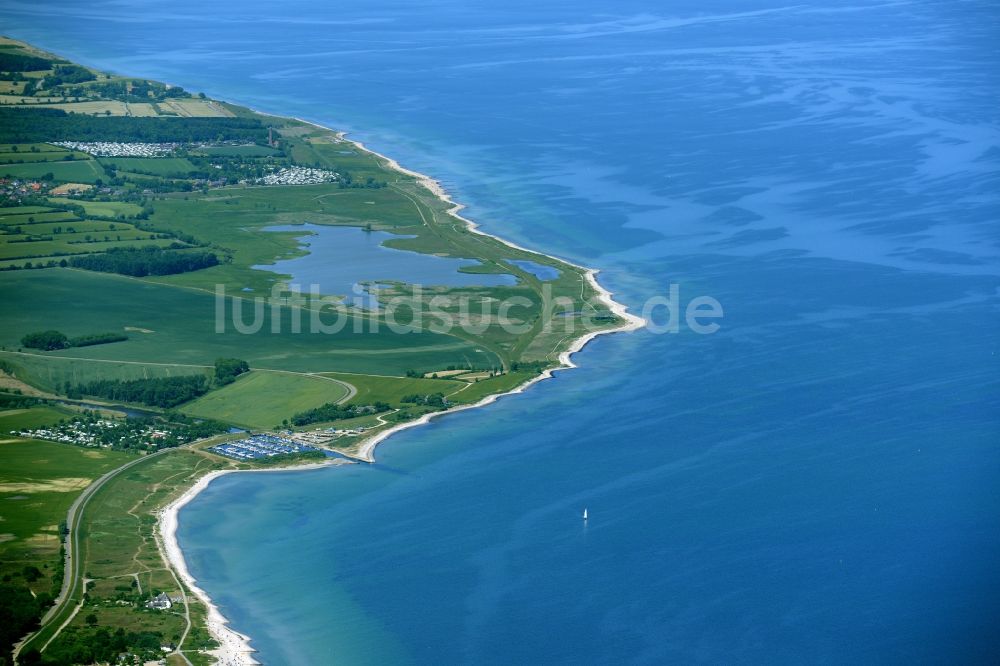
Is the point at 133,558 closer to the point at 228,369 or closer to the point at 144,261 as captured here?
the point at 228,369

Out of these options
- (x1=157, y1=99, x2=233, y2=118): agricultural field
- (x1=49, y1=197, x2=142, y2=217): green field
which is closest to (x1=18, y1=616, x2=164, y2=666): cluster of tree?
(x1=49, y1=197, x2=142, y2=217): green field

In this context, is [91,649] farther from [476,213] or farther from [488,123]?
[488,123]

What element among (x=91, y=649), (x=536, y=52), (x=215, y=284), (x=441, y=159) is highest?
(x=536, y=52)

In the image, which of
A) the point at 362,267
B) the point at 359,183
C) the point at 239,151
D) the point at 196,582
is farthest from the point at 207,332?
the point at 239,151

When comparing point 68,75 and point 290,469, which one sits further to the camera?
point 68,75


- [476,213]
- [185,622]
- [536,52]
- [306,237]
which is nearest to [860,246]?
[476,213]

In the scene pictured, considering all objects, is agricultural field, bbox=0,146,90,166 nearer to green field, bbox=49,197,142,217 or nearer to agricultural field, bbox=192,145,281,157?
agricultural field, bbox=192,145,281,157
